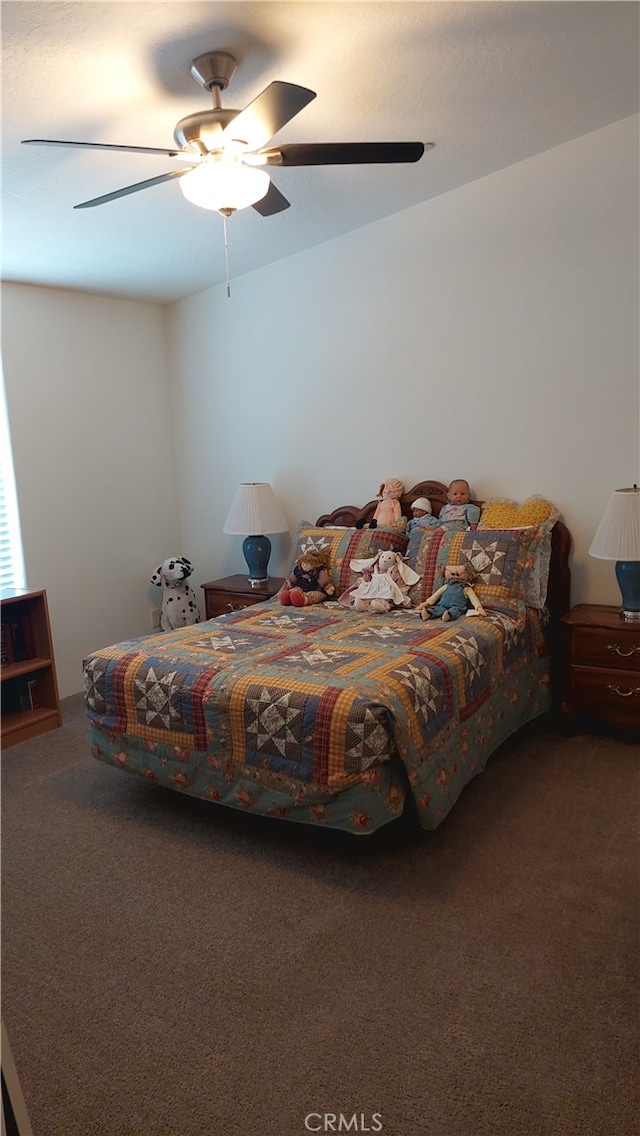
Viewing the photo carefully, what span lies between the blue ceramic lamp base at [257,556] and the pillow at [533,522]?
1.44 m

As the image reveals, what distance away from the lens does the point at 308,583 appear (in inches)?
148

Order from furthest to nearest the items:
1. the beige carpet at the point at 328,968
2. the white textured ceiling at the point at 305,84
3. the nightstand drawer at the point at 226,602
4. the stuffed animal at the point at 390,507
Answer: the nightstand drawer at the point at 226,602, the stuffed animal at the point at 390,507, the white textured ceiling at the point at 305,84, the beige carpet at the point at 328,968

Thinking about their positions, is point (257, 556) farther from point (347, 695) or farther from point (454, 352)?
point (347, 695)

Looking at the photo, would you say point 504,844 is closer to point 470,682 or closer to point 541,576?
point 470,682

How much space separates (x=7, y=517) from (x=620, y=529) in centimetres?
325

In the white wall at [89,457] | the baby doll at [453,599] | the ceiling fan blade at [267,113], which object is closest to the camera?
the ceiling fan blade at [267,113]

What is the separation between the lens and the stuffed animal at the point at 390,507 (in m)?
3.90

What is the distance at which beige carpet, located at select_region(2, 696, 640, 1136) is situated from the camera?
1529 mm

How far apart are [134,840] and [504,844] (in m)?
1.33

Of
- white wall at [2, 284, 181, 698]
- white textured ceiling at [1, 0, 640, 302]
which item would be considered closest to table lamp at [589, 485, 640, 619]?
white textured ceiling at [1, 0, 640, 302]

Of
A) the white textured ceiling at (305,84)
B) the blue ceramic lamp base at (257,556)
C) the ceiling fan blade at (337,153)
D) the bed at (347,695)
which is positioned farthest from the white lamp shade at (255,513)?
the ceiling fan blade at (337,153)

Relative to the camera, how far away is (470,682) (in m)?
2.67

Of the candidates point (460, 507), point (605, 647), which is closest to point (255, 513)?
point (460, 507)

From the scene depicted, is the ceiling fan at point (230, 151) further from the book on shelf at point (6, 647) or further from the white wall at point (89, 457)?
the book on shelf at point (6, 647)
